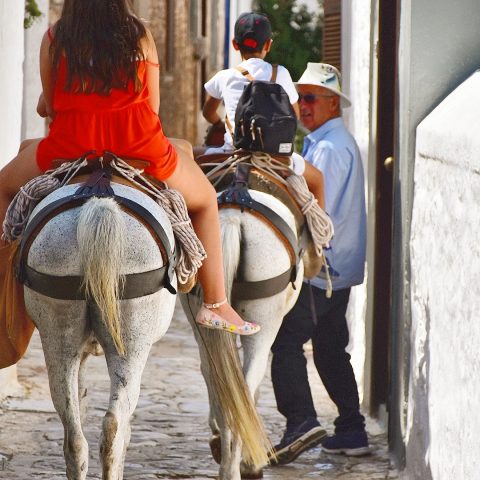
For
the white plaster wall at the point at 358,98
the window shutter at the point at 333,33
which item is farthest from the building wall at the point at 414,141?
the window shutter at the point at 333,33

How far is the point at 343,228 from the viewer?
8391 millimetres

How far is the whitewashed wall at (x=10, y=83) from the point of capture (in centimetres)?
952

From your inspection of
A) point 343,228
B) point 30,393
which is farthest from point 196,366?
point 343,228

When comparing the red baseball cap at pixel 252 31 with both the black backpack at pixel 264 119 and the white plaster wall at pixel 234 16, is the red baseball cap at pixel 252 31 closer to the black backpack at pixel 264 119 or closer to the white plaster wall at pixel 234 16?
the black backpack at pixel 264 119

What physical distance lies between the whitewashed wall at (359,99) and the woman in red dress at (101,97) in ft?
12.3

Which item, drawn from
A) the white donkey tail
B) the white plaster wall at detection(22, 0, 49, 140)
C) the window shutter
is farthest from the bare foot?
the white plaster wall at detection(22, 0, 49, 140)

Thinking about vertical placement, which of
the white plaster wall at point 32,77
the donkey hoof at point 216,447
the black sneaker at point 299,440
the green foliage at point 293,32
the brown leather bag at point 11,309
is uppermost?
the brown leather bag at point 11,309

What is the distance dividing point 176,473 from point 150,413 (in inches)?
71.5

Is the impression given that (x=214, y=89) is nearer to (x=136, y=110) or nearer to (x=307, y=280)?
(x=307, y=280)

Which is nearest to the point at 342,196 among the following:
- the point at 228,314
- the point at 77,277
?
the point at 228,314

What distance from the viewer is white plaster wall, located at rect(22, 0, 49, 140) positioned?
14625mm

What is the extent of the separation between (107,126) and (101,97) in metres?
0.13

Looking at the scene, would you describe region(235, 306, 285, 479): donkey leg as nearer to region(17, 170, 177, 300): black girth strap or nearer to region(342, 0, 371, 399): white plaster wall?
region(17, 170, 177, 300): black girth strap

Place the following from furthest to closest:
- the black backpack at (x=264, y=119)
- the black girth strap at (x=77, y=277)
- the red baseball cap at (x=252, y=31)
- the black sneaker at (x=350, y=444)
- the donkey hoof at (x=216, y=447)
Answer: the black sneaker at (x=350, y=444) → the red baseball cap at (x=252, y=31) → the donkey hoof at (x=216, y=447) → the black backpack at (x=264, y=119) → the black girth strap at (x=77, y=277)
